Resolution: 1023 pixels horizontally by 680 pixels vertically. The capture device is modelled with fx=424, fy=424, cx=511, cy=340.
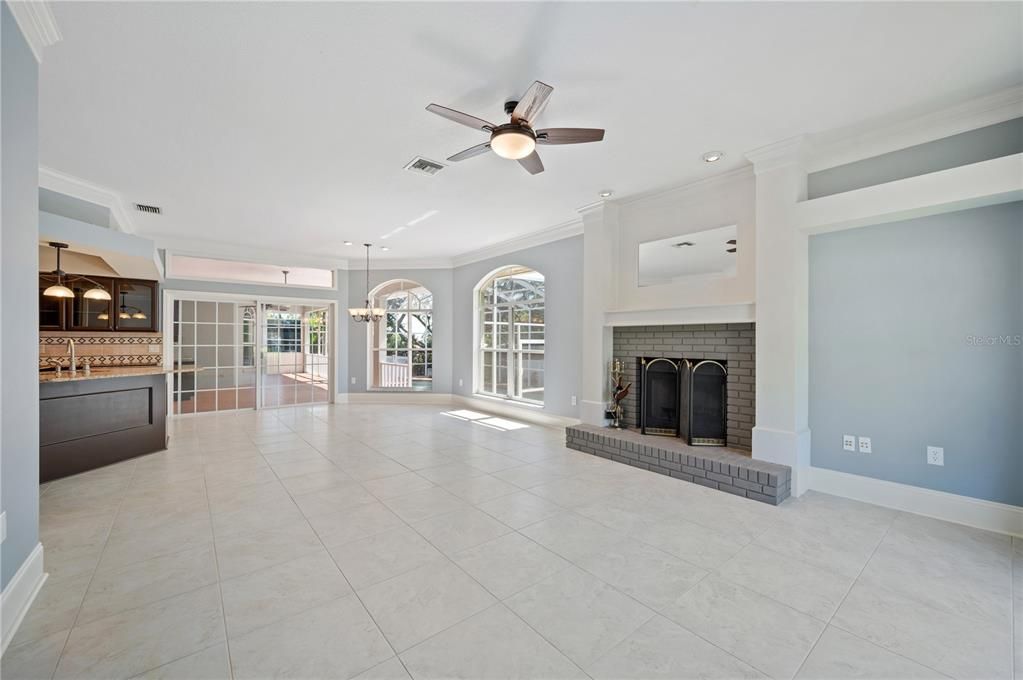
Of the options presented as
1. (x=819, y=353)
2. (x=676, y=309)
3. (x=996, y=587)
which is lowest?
(x=996, y=587)

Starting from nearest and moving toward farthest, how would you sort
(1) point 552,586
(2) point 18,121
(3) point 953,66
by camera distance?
(2) point 18,121
(1) point 552,586
(3) point 953,66

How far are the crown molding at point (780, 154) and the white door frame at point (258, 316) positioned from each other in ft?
23.4

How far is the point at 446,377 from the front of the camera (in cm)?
815

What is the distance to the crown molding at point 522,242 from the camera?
5758 millimetres

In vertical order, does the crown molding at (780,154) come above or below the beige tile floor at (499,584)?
above

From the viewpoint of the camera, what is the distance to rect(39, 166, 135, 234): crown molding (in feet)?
13.1

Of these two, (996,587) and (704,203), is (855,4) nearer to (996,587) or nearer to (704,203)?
(704,203)

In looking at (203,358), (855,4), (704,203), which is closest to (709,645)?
(855,4)

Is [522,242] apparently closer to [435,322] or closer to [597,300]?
[597,300]

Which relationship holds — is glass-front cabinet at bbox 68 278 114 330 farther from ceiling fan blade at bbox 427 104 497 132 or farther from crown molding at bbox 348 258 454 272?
ceiling fan blade at bbox 427 104 497 132

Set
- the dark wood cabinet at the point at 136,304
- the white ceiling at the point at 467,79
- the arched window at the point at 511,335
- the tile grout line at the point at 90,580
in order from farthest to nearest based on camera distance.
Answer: the arched window at the point at 511,335 < the dark wood cabinet at the point at 136,304 < the white ceiling at the point at 467,79 < the tile grout line at the point at 90,580

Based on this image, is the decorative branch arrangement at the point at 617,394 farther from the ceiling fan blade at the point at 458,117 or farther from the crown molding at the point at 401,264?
the crown molding at the point at 401,264

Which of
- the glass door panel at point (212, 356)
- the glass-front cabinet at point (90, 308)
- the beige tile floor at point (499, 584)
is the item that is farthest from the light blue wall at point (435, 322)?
the beige tile floor at point (499, 584)

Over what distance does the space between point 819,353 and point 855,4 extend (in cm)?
245
